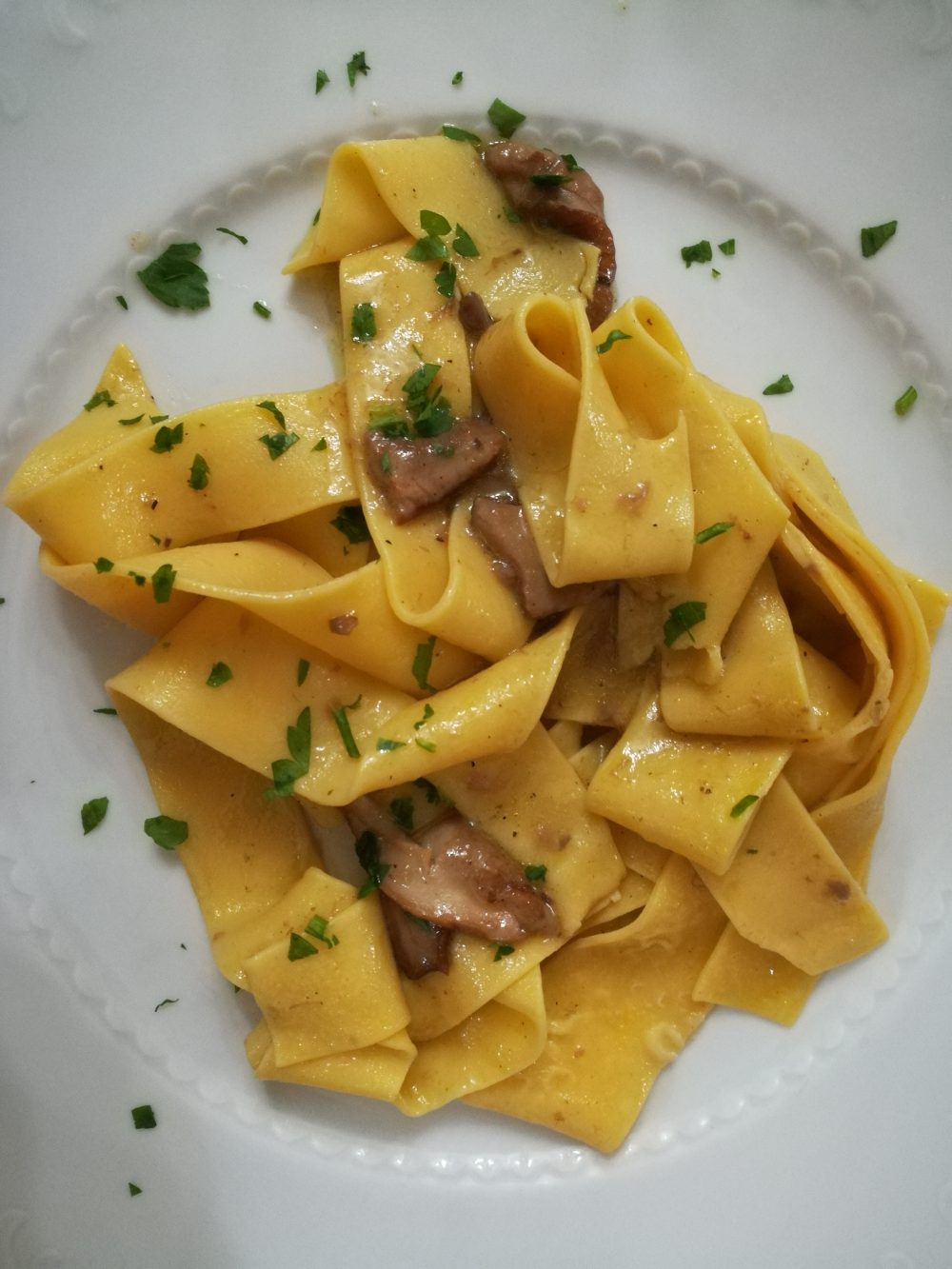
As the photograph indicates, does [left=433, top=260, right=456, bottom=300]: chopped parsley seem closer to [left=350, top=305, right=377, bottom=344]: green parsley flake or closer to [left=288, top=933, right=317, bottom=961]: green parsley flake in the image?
[left=350, top=305, right=377, bottom=344]: green parsley flake

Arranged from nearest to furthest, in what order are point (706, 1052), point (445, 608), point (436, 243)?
point (445, 608) < point (436, 243) < point (706, 1052)

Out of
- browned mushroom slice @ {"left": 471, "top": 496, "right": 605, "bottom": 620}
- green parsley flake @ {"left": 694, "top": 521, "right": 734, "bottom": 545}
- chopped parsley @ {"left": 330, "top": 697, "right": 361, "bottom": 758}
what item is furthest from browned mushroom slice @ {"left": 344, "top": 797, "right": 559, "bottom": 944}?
green parsley flake @ {"left": 694, "top": 521, "right": 734, "bottom": 545}

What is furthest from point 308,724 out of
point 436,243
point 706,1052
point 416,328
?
point 706,1052

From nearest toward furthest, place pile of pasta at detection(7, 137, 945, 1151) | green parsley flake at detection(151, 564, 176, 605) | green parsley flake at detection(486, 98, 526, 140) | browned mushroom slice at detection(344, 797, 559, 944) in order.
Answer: green parsley flake at detection(151, 564, 176, 605)
pile of pasta at detection(7, 137, 945, 1151)
browned mushroom slice at detection(344, 797, 559, 944)
green parsley flake at detection(486, 98, 526, 140)

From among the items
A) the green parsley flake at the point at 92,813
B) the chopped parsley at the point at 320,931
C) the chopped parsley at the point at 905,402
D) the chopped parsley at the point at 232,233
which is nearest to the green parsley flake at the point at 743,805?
the chopped parsley at the point at 320,931

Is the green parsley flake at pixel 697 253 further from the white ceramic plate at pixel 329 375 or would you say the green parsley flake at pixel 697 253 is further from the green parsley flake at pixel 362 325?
the green parsley flake at pixel 362 325

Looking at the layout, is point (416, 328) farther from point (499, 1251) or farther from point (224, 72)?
point (499, 1251)
